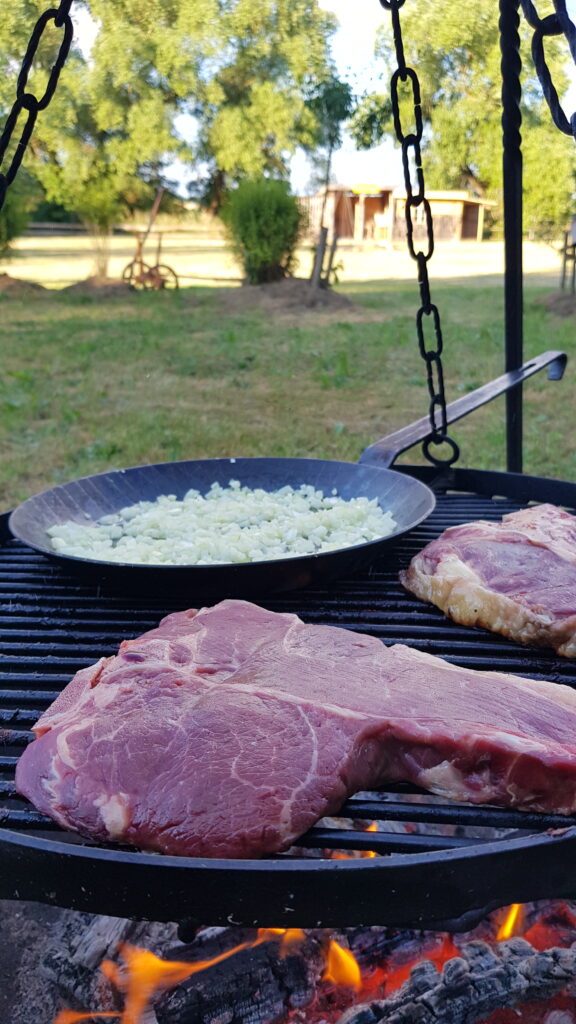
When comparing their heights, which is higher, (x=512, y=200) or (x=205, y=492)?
(x=512, y=200)

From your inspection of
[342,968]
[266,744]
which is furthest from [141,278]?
[266,744]

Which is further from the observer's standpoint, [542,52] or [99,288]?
[99,288]

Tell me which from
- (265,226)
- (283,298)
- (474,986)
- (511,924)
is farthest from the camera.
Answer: (265,226)

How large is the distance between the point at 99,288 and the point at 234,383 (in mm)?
8174

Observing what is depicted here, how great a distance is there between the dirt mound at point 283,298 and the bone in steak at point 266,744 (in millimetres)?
13239

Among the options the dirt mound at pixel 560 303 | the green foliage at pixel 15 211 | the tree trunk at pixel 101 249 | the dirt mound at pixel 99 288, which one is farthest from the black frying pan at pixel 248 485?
the tree trunk at pixel 101 249

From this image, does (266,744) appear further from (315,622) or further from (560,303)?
(560,303)

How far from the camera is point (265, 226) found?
16.0m

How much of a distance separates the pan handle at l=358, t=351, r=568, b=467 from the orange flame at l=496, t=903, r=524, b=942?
1.51 m


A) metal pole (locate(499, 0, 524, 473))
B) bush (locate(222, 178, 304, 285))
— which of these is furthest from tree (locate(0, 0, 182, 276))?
metal pole (locate(499, 0, 524, 473))

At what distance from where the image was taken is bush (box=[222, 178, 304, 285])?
16.0 m

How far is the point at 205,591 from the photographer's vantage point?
220cm

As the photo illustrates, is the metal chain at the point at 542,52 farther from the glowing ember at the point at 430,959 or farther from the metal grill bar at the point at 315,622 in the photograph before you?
the glowing ember at the point at 430,959

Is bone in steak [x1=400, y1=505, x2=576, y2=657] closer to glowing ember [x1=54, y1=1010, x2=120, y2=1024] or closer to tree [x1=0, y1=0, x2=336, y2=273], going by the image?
glowing ember [x1=54, y1=1010, x2=120, y2=1024]
